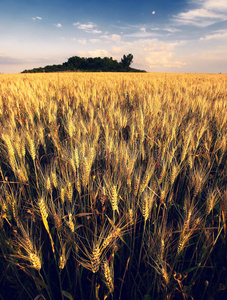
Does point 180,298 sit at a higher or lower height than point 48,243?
lower

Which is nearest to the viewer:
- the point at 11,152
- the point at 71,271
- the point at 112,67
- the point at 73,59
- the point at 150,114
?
the point at 71,271

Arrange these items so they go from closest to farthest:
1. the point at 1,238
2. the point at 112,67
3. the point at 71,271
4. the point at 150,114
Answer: the point at 1,238 < the point at 71,271 < the point at 150,114 < the point at 112,67

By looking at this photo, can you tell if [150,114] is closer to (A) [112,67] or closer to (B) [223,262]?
(B) [223,262]

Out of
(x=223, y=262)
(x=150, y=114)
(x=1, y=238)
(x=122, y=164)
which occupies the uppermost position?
(x=150, y=114)

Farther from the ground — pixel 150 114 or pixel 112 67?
pixel 112 67

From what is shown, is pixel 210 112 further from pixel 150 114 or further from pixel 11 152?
pixel 11 152

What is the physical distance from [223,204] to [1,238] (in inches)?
42.7

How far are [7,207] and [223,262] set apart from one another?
3.63ft

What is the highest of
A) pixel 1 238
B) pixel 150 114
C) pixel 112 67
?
pixel 112 67

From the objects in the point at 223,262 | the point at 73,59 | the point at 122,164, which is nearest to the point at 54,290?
the point at 122,164

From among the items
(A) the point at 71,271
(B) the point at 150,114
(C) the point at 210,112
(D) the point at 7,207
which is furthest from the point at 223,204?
(C) the point at 210,112

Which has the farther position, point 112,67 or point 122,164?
point 112,67

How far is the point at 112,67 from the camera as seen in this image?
41.5m

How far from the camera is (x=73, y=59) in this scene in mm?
45875
